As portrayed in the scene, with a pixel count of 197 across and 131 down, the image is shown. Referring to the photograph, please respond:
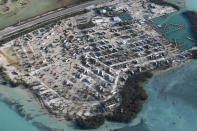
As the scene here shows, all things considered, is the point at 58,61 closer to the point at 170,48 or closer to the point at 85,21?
the point at 85,21

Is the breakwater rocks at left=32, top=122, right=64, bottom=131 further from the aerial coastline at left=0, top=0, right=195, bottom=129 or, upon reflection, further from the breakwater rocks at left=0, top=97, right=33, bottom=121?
→ the aerial coastline at left=0, top=0, right=195, bottom=129

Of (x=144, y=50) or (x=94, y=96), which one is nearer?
(x=94, y=96)

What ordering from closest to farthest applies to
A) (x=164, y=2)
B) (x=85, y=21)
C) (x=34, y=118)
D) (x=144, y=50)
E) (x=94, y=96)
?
(x=34, y=118)
(x=94, y=96)
(x=144, y=50)
(x=85, y=21)
(x=164, y=2)

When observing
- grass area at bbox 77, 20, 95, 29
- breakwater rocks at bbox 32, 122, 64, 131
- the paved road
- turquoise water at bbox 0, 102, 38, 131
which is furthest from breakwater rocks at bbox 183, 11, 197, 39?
turquoise water at bbox 0, 102, 38, 131

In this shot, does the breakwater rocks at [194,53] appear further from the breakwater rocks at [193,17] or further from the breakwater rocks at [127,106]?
the breakwater rocks at [127,106]

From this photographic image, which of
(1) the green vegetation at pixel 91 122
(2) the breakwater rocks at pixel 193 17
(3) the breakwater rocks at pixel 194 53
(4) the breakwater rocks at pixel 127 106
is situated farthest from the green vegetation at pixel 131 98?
(2) the breakwater rocks at pixel 193 17

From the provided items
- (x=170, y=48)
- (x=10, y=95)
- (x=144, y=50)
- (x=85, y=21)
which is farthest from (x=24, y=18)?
(x=170, y=48)

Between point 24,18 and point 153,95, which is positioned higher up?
point 24,18
